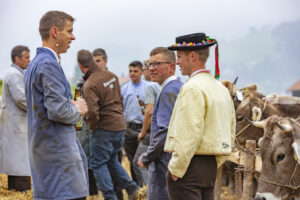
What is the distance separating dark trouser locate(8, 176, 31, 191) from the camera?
8117 mm

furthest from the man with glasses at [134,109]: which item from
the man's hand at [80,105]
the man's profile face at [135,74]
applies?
the man's hand at [80,105]

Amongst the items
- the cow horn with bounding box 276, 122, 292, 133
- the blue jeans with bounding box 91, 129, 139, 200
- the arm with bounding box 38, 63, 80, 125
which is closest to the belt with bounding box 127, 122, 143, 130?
the blue jeans with bounding box 91, 129, 139, 200

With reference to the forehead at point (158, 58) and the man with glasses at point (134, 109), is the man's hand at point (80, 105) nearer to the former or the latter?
the forehead at point (158, 58)

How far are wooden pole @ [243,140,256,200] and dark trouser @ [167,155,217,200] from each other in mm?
2544

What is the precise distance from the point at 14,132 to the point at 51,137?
176 inches

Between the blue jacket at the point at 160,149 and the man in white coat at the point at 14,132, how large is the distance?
382cm

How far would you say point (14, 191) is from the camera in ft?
26.4

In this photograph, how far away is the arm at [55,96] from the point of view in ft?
12.3

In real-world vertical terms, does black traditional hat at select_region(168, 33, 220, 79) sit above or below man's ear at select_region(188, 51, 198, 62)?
above

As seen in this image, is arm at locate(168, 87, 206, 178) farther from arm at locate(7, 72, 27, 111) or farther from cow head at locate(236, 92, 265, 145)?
arm at locate(7, 72, 27, 111)

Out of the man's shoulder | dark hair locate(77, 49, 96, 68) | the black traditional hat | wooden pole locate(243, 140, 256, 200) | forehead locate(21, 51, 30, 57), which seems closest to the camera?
the black traditional hat

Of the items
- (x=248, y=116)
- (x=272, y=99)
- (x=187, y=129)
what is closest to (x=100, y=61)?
(x=248, y=116)

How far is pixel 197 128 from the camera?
357cm

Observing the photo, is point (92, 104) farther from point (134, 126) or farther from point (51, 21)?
point (51, 21)
